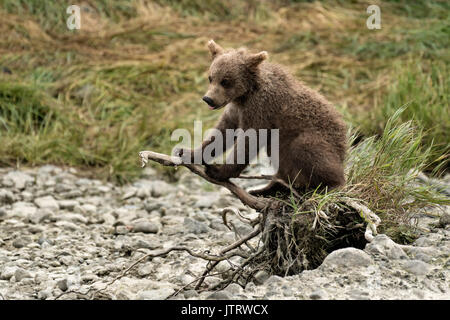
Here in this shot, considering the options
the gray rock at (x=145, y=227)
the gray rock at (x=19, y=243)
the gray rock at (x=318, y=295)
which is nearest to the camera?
the gray rock at (x=318, y=295)

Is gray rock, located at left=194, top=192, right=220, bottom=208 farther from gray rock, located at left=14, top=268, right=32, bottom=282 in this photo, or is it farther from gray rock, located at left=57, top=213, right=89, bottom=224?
gray rock, located at left=14, top=268, right=32, bottom=282

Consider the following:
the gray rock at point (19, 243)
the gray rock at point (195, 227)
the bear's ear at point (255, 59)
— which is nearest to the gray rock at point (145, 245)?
the gray rock at point (195, 227)

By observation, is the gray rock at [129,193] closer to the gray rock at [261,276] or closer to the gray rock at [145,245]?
the gray rock at [145,245]

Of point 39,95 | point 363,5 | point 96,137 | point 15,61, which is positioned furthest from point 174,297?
point 363,5

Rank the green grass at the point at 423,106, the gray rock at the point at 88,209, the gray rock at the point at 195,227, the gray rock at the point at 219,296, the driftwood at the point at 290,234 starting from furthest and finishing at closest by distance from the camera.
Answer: the green grass at the point at 423,106 → the gray rock at the point at 88,209 → the gray rock at the point at 195,227 → the driftwood at the point at 290,234 → the gray rock at the point at 219,296

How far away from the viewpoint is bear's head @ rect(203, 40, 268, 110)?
3.92 meters

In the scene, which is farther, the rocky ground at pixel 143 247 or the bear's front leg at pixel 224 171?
the bear's front leg at pixel 224 171

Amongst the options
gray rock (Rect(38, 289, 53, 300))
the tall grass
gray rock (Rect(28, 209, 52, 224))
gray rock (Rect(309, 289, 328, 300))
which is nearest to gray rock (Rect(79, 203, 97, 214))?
gray rock (Rect(28, 209, 52, 224))

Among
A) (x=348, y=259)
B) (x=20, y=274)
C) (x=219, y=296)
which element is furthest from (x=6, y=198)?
(x=348, y=259)

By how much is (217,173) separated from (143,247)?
126cm

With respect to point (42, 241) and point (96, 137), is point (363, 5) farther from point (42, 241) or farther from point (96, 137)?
point (42, 241)

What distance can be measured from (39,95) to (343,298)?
5.12 metres

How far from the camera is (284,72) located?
418 centimetres

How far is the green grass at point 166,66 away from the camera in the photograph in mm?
6812
